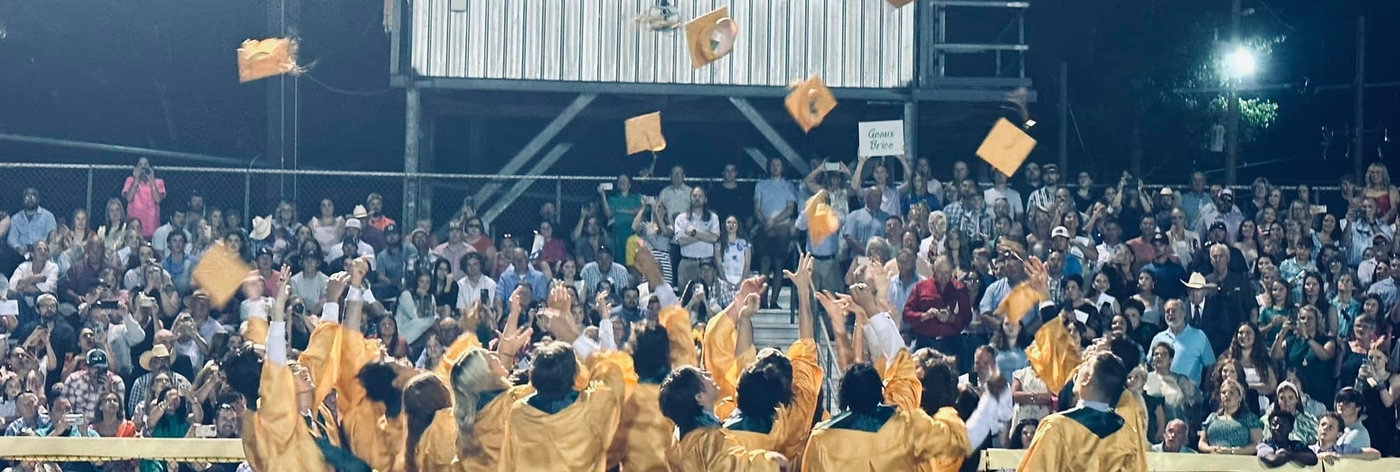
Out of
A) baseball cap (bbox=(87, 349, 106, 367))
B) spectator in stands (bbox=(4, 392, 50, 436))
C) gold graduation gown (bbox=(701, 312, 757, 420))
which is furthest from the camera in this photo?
baseball cap (bbox=(87, 349, 106, 367))

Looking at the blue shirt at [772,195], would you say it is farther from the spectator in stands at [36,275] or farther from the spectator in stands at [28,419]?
the spectator in stands at [28,419]

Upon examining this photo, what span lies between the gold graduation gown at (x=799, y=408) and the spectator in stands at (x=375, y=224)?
822 centimetres

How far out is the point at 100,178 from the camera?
67.8ft

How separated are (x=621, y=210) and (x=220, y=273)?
363cm

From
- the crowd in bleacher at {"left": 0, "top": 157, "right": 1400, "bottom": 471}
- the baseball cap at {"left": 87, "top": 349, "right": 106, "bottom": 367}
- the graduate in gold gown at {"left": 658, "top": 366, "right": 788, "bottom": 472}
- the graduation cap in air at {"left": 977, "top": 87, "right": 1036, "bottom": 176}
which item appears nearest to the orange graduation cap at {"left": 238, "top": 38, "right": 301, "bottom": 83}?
the crowd in bleacher at {"left": 0, "top": 157, "right": 1400, "bottom": 471}

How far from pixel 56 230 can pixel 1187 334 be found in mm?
9724

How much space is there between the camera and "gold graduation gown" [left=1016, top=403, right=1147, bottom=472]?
9.00m

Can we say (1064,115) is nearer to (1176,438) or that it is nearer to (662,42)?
(662,42)

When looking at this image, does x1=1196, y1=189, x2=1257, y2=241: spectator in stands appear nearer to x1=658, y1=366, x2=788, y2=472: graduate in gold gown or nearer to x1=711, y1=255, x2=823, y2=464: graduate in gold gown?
x1=711, y1=255, x2=823, y2=464: graduate in gold gown

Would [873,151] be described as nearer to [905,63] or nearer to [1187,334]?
[905,63]

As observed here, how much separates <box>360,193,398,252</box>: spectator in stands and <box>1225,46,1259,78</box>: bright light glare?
9099 millimetres

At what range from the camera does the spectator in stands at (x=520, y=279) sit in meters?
16.8

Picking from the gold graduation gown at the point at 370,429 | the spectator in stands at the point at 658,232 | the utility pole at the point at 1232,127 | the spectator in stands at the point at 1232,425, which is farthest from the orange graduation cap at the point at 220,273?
the utility pole at the point at 1232,127

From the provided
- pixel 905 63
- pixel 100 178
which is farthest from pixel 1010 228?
pixel 100 178
